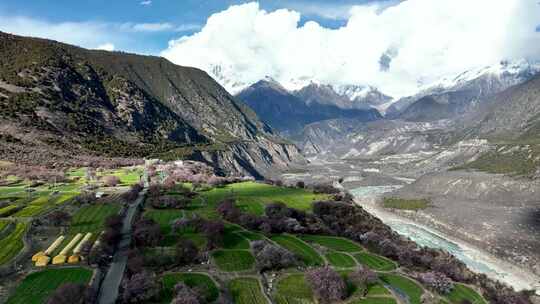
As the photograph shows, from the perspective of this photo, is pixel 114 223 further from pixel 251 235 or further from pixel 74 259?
pixel 251 235

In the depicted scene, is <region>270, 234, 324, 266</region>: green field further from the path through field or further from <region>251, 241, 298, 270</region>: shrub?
the path through field

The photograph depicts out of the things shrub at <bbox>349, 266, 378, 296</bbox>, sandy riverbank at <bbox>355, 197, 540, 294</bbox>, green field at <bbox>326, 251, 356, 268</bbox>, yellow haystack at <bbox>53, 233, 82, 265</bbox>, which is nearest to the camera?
shrub at <bbox>349, 266, 378, 296</bbox>

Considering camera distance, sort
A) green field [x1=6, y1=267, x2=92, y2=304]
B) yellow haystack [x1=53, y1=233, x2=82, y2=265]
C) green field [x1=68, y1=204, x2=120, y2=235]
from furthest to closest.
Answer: green field [x1=68, y1=204, x2=120, y2=235]
yellow haystack [x1=53, y1=233, x2=82, y2=265]
green field [x1=6, y1=267, x2=92, y2=304]

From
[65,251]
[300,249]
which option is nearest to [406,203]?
[300,249]

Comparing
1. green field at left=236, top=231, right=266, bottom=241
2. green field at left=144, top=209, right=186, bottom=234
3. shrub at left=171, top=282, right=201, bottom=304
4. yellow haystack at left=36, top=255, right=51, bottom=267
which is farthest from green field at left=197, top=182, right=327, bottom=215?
yellow haystack at left=36, top=255, right=51, bottom=267

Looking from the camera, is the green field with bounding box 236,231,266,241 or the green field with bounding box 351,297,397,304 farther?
the green field with bounding box 236,231,266,241

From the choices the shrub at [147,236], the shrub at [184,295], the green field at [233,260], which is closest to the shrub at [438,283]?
the green field at [233,260]
